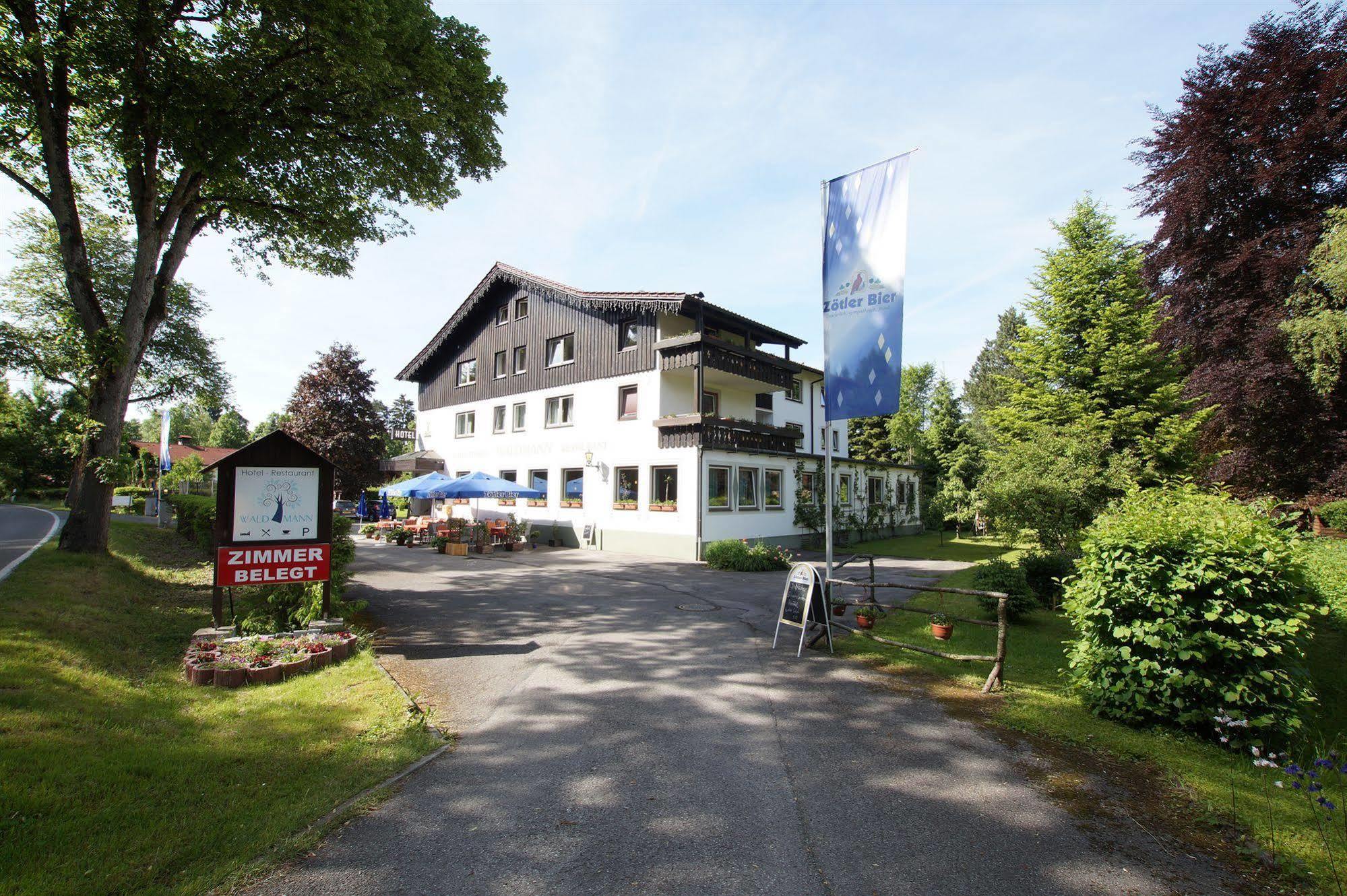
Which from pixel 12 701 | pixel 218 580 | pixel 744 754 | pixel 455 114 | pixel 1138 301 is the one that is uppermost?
pixel 455 114

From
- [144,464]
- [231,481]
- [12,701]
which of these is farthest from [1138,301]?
[144,464]

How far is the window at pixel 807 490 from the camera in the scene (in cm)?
2428

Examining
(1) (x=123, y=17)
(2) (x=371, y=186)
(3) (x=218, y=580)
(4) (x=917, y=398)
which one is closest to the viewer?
(3) (x=218, y=580)

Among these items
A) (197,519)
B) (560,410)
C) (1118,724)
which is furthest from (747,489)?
(197,519)

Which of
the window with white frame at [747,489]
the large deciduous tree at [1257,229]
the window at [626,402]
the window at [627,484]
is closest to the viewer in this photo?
the large deciduous tree at [1257,229]

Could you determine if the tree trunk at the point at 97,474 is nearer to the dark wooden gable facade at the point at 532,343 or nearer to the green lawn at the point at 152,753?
the green lawn at the point at 152,753

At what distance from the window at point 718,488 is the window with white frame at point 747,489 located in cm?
45

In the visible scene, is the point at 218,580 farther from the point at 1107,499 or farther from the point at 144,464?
the point at 144,464

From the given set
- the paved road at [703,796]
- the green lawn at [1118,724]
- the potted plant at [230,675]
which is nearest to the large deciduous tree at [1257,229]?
the green lawn at [1118,724]

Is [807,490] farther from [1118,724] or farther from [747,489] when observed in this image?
[1118,724]

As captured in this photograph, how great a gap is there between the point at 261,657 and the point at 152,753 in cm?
254

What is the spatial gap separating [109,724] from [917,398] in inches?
2308

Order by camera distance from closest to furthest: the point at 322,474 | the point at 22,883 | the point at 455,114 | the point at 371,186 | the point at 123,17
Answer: the point at 22,883 → the point at 322,474 → the point at 123,17 → the point at 455,114 → the point at 371,186

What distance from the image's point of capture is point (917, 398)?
184ft
